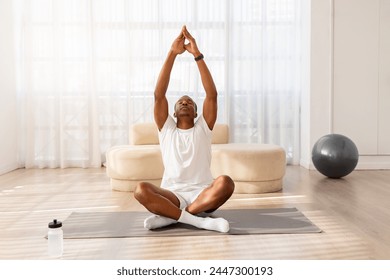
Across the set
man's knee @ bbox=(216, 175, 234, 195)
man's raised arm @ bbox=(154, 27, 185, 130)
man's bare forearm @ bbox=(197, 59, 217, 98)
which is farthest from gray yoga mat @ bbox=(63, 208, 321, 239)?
man's bare forearm @ bbox=(197, 59, 217, 98)

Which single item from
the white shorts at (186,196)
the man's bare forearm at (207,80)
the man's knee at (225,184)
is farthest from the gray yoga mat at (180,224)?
the man's bare forearm at (207,80)

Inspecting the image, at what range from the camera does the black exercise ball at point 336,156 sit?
5.04 metres

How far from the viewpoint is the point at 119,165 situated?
4613mm

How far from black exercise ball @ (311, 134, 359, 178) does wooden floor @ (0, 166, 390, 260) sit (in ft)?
0.35

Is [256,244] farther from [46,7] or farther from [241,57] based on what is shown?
[46,7]

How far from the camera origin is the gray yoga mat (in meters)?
3.05

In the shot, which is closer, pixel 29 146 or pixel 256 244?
pixel 256 244

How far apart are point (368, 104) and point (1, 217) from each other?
4271mm

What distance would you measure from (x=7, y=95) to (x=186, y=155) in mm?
3764

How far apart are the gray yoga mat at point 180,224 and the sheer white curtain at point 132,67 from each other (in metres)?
2.82

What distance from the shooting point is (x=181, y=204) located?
126 inches

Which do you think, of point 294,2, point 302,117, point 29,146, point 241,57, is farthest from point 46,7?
point 302,117

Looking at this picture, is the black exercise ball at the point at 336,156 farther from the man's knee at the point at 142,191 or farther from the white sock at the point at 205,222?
the man's knee at the point at 142,191

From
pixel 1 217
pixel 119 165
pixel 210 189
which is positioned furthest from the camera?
pixel 119 165
